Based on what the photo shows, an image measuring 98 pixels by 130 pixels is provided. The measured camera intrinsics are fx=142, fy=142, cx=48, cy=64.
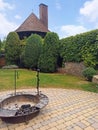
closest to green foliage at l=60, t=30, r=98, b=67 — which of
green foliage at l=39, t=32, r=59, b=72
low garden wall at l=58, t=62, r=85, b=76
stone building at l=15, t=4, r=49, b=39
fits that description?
low garden wall at l=58, t=62, r=85, b=76

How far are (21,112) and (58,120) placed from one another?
1012 millimetres

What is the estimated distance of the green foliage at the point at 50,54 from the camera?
41.7 ft

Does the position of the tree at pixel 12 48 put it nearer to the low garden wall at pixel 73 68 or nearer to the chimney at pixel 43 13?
the low garden wall at pixel 73 68

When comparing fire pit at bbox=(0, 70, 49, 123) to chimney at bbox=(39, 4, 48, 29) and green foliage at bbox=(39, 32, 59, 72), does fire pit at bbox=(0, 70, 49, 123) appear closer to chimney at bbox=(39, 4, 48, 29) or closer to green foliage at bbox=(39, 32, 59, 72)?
green foliage at bbox=(39, 32, 59, 72)

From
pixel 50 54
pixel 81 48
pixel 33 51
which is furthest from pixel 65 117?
pixel 33 51

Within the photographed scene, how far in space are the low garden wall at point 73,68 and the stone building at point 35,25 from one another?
9.00m

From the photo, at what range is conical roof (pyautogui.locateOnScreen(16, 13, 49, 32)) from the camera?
19.7 m

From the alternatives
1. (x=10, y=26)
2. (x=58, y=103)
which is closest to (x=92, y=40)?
(x=58, y=103)

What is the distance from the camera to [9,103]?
4.72m

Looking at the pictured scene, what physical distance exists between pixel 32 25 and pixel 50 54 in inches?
358

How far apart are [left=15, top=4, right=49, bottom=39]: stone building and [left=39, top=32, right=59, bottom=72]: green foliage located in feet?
24.1

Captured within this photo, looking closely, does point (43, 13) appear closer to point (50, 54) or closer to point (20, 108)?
point (50, 54)

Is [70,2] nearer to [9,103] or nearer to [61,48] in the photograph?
[61,48]

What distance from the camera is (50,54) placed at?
1272 centimetres
